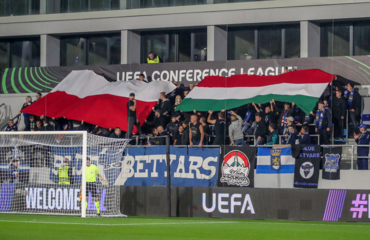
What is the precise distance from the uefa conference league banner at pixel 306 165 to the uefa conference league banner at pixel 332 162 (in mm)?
233

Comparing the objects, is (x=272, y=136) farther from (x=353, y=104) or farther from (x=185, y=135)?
(x=353, y=104)

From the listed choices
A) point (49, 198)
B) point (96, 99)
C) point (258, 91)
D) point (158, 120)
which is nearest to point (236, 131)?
point (258, 91)

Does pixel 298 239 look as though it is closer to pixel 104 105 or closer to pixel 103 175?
pixel 103 175

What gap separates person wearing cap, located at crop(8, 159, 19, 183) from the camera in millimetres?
16312

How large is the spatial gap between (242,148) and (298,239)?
6.82m

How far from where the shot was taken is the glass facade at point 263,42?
74.7ft

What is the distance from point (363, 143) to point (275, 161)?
9.17ft

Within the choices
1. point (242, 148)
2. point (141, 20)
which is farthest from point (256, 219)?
point (141, 20)

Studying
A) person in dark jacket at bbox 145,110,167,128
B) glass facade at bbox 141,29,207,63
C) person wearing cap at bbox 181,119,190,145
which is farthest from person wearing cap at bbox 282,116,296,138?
glass facade at bbox 141,29,207,63

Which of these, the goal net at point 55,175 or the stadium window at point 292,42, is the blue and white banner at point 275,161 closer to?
the goal net at point 55,175

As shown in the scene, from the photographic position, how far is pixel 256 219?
14.6m

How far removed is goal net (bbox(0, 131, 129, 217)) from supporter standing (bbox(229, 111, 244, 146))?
11.6 ft

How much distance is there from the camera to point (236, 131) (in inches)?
687

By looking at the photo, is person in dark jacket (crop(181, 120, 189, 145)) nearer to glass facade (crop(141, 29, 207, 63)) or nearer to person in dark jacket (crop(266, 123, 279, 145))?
person in dark jacket (crop(266, 123, 279, 145))
